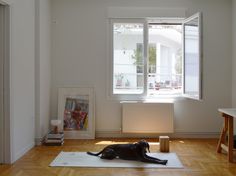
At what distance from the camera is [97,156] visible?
194 inches

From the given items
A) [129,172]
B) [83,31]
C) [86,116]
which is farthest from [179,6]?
[129,172]

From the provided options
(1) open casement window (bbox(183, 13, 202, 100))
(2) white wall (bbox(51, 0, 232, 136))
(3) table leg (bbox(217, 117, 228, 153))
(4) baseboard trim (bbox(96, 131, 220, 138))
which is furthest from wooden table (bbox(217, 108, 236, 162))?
(2) white wall (bbox(51, 0, 232, 136))

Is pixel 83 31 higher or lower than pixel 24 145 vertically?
higher

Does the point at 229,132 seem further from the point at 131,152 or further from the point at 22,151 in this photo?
the point at 22,151

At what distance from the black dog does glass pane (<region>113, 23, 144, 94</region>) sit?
6.23 ft

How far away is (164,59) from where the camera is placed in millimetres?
6613

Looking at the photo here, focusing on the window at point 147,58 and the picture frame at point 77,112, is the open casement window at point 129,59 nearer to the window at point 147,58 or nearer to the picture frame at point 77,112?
the window at point 147,58

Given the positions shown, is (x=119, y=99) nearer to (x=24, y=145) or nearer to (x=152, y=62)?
(x=152, y=62)

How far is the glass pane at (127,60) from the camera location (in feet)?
21.4

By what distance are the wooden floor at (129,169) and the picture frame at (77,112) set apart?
0.27 metres

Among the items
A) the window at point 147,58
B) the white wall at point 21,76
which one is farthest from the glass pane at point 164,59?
the white wall at point 21,76

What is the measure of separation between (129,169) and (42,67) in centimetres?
247

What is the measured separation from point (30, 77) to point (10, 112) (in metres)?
0.96

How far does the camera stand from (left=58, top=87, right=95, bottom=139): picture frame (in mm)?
6316
